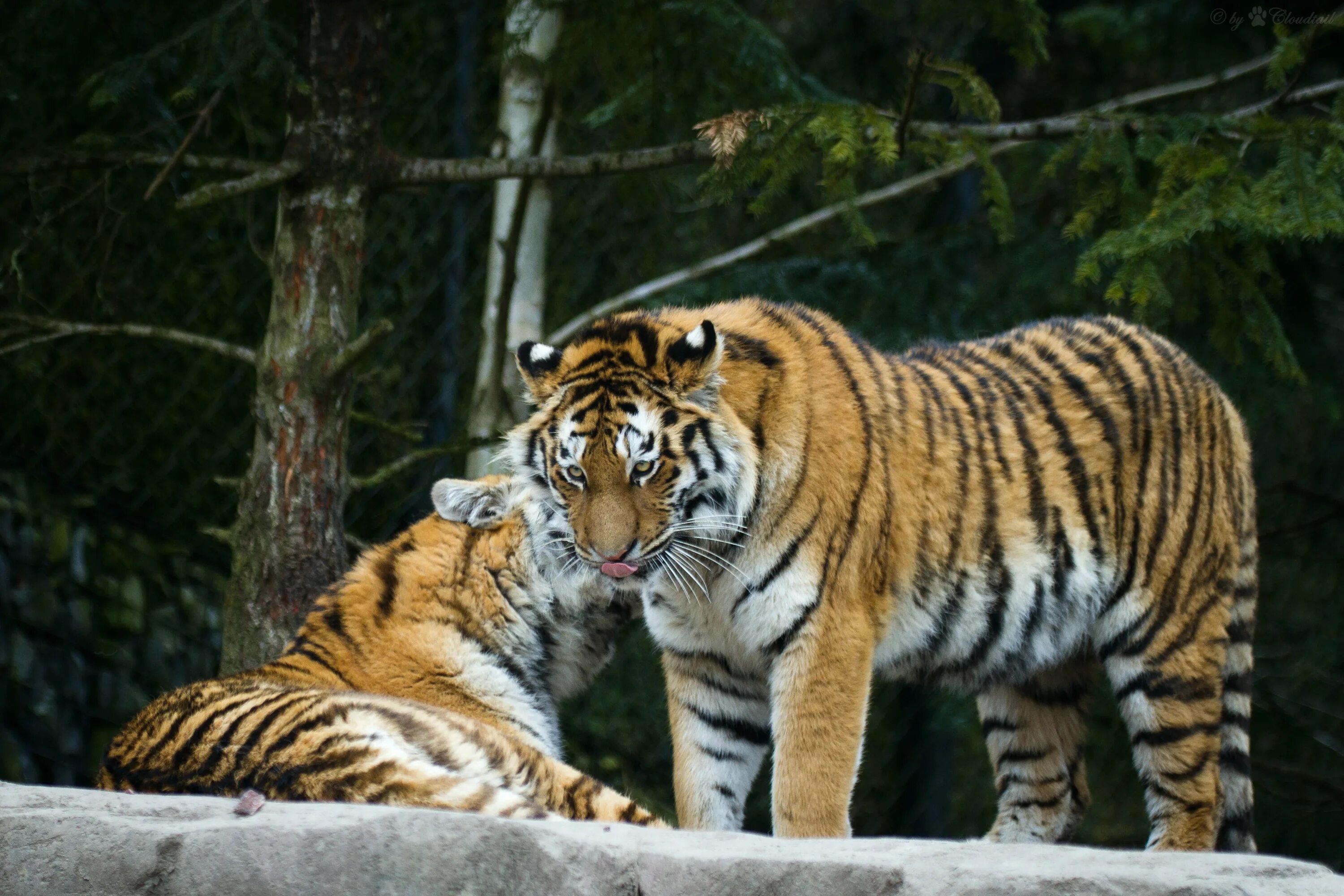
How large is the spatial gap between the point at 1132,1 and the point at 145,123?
4685mm

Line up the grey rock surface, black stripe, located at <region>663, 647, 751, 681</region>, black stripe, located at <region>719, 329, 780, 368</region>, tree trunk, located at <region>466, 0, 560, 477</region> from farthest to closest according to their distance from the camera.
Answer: tree trunk, located at <region>466, 0, 560, 477</region> < black stripe, located at <region>663, 647, 751, 681</region> < black stripe, located at <region>719, 329, 780, 368</region> < the grey rock surface

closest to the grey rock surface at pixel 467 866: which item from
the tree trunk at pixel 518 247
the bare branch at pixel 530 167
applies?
the bare branch at pixel 530 167

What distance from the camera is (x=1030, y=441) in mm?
4008

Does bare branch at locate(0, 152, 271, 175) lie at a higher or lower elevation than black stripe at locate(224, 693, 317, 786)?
higher

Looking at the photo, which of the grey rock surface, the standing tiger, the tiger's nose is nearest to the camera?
the grey rock surface

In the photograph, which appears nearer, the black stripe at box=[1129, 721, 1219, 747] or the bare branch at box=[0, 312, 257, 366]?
the black stripe at box=[1129, 721, 1219, 747]

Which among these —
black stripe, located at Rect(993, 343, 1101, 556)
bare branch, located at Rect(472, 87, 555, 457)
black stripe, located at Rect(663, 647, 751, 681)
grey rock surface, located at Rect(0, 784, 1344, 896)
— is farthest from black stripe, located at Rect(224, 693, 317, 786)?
black stripe, located at Rect(993, 343, 1101, 556)

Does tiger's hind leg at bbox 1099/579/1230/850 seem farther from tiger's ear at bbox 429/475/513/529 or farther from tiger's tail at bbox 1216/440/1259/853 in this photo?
tiger's ear at bbox 429/475/513/529

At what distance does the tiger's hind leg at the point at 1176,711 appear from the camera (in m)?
3.89

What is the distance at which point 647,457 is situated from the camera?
3.41 metres

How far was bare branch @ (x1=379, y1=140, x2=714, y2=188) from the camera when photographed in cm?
420

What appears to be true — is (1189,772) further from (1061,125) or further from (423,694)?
(423,694)

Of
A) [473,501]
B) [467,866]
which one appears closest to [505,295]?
[473,501]

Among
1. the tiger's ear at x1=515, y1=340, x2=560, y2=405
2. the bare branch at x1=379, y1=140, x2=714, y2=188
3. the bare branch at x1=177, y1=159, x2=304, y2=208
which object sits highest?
the bare branch at x1=379, y1=140, x2=714, y2=188
